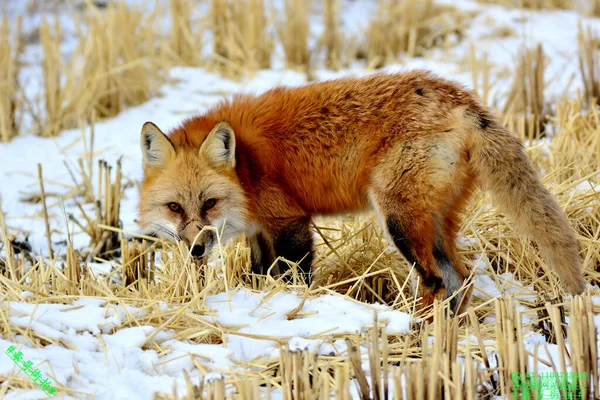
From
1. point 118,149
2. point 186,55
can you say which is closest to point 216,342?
point 118,149

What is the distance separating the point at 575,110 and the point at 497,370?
3973 mm

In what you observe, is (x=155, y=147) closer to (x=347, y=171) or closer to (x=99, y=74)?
(x=347, y=171)

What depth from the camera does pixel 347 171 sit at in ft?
13.6

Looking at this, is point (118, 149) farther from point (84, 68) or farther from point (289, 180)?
point (289, 180)

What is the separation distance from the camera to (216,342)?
10.7 ft

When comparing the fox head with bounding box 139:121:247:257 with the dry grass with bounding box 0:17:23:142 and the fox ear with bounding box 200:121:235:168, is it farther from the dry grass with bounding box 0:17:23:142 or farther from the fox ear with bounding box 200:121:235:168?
the dry grass with bounding box 0:17:23:142

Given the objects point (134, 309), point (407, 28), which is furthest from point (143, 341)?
point (407, 28)

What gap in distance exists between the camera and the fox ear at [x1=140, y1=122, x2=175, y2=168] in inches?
164

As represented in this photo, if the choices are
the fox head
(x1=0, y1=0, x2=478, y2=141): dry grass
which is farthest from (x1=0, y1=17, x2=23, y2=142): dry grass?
the fox head

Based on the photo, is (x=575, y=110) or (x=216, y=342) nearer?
(x=216, y=342)

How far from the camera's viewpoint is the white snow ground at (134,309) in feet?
9.51

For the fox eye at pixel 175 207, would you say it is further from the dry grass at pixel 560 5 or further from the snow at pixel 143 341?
the dry grass at pixel 560 5

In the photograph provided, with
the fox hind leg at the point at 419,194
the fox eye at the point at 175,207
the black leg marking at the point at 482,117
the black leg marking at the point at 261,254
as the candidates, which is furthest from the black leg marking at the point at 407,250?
the fox eye at the point at 175,207

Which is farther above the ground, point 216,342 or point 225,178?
point 225,178
